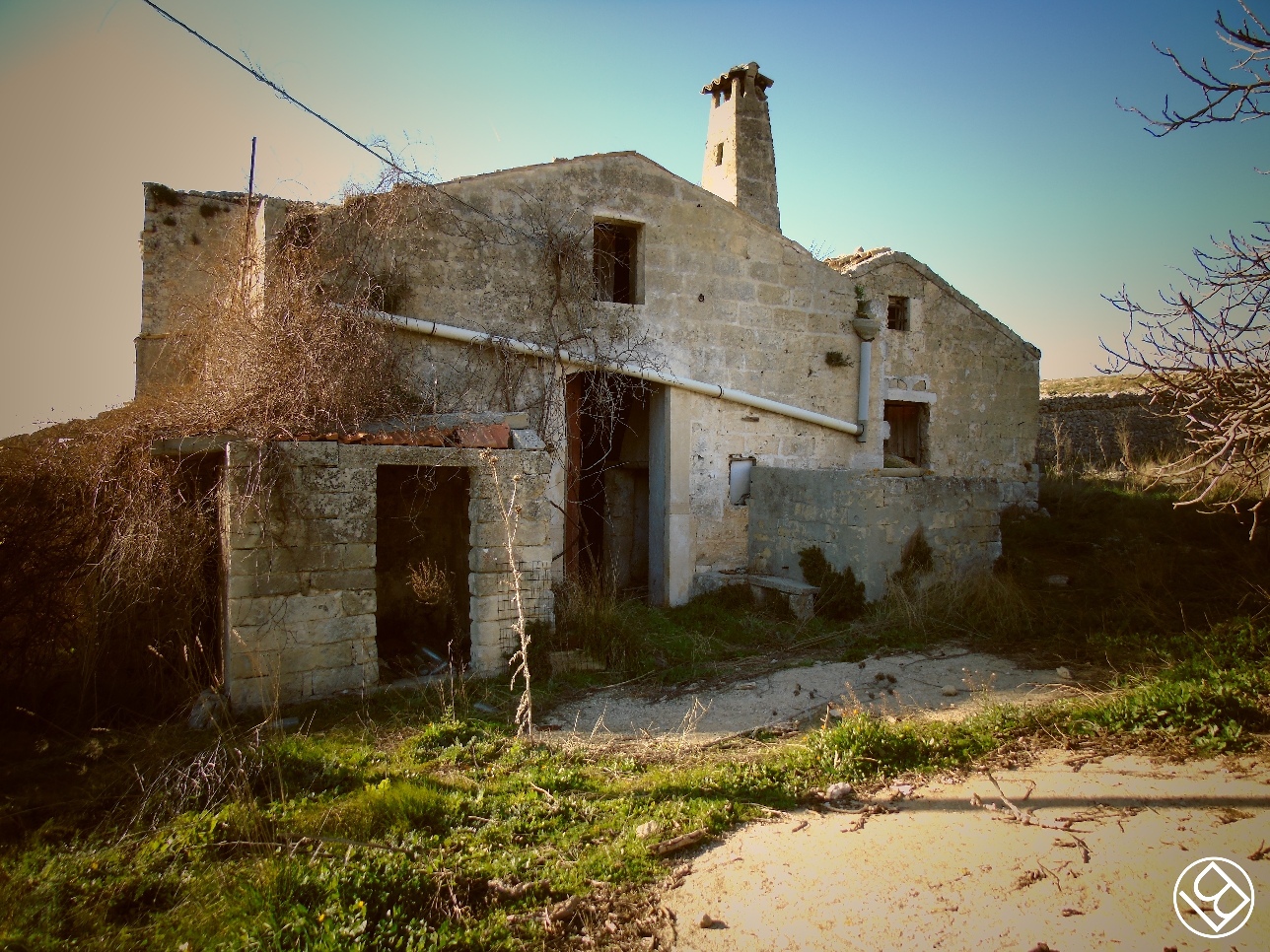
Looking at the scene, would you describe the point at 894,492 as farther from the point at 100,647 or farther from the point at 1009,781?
the point at 100,647

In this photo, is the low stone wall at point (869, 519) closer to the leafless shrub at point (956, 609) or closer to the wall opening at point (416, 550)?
the leafless shrub at point (956, 609)

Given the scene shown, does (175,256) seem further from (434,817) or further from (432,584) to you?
(434,817)

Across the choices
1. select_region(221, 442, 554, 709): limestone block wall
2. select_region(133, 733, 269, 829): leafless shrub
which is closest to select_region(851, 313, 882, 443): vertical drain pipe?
select_region(221, 442, 554, 709): limestone block wall

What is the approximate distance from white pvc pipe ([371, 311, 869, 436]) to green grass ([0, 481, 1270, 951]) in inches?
145

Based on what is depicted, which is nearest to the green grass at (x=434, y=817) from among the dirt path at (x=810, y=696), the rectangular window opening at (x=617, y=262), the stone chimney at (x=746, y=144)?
the dirt path at (x=810, y=696)

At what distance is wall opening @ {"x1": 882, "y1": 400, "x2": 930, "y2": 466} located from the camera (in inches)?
532

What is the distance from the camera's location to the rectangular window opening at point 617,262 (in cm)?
1015

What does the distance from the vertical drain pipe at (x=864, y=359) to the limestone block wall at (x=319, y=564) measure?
21.1 feet

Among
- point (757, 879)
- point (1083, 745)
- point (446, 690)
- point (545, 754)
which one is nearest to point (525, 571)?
point (446, 690)

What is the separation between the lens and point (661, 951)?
117 inches

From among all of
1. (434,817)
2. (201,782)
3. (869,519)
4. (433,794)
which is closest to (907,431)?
(869,519)

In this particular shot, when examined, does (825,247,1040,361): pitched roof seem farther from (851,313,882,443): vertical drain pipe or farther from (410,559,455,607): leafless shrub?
(410,559,455,607): leafless shrub

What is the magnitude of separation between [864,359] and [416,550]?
284 inches

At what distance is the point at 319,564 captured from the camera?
6293 millimetres
